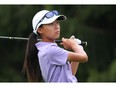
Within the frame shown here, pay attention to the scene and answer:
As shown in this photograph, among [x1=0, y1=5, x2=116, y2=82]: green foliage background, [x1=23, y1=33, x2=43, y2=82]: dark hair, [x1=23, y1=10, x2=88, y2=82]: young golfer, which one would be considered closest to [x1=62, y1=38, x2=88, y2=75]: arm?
[x1=23, y1=10, x2=88, y2=82]: young golfer

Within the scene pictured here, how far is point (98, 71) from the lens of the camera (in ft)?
46.1

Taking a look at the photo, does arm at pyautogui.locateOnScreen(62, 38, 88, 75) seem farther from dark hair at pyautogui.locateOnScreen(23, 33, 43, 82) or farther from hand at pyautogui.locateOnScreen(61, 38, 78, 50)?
dark hair at pyautogui.locateOnScreen(23, 33, 43, 82)

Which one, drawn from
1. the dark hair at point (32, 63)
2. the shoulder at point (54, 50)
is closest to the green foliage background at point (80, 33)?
the dark hair at point (32, 63)

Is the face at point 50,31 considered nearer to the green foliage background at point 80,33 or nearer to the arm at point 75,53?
the arm at point 75,53

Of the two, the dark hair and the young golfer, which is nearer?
the young golfer

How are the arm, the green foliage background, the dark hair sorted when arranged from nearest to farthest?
the arm, the dark hair, the green foliage background

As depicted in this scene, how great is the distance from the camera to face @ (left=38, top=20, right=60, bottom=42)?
17.3 ft

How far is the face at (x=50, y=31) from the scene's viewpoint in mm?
5258

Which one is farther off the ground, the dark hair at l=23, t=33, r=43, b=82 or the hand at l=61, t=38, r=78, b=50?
the hand at l=61, t=38, r=78, b=50

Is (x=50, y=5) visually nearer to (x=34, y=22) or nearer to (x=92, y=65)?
(x=92, y=65)

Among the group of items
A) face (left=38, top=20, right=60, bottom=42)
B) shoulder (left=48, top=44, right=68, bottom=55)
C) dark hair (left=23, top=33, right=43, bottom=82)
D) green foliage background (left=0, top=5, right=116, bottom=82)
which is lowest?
green foliage background (left=0, top=5, right=116, bottom=82)

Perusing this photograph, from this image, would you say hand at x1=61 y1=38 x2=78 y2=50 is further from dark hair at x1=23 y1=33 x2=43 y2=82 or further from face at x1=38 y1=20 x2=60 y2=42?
dark hair at x1=23 y1=33 x2=43 y2=82

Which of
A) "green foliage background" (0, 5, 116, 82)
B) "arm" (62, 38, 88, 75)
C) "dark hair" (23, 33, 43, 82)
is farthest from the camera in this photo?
"green foliage background" (0, 5, 116, 82)

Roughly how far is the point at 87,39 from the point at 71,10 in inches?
34.2
